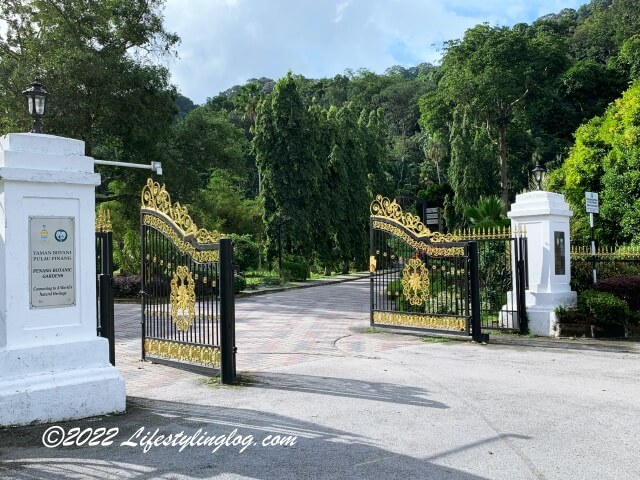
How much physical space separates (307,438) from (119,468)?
1.57 metres

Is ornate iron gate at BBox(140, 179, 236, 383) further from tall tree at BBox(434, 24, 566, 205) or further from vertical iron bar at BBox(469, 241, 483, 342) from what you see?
tall tree at BBox(434, 24, 566, 205)

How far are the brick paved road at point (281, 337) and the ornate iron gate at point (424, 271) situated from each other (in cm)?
59

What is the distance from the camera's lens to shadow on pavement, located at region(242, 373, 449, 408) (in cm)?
672

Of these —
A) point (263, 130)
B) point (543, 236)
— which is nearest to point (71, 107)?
point (263, 130)

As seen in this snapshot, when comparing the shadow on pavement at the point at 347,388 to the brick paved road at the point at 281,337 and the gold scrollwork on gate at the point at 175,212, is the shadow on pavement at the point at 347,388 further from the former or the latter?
the gold scrollwork on gate at the point at 175,212

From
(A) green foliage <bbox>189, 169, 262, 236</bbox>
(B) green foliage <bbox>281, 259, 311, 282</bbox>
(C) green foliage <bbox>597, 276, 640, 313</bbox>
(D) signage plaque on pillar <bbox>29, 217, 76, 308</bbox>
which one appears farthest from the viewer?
(A) green foliage <bbox>189, 169, 262, 236</bbox>

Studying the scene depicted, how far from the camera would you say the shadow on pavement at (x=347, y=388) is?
6723 mm

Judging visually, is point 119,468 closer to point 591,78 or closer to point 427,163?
point 591,78

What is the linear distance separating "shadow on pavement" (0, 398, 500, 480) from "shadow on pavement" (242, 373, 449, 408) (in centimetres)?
124

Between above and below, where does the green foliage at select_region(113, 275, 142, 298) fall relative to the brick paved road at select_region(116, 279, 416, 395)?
above

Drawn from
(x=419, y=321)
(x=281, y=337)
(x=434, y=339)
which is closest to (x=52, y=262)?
(x=281, y=337)

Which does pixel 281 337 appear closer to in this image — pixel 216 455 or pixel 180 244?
pixel 180 244

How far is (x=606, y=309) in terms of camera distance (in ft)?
37.1

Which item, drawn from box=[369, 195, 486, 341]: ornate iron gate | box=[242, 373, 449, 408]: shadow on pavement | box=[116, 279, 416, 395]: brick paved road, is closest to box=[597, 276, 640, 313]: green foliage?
→ box=[369, 195, 486, 341]: ornate iron gate
